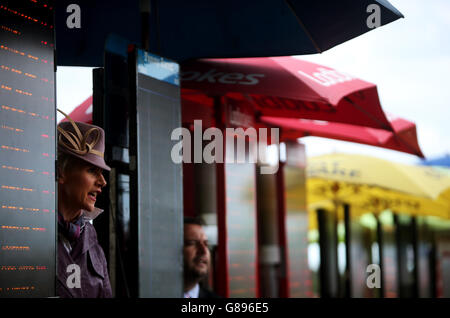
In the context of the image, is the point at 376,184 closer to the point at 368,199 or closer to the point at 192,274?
the point at 368,199

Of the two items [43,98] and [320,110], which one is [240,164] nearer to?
[320,110]

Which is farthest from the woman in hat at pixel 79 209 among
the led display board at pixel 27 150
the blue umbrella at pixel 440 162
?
the blue umbrella at pixel 440 162

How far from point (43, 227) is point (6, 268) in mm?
287

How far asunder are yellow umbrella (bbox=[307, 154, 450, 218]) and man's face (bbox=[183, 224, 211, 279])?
16.1 feet

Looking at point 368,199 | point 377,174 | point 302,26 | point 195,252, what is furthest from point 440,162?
point 195,252

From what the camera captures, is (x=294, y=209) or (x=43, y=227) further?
(x=294, y=209)

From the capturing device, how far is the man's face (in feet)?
18.4

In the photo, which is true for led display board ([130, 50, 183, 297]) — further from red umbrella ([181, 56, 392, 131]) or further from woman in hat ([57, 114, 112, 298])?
red umbrella ([181, 56, 392, 131])

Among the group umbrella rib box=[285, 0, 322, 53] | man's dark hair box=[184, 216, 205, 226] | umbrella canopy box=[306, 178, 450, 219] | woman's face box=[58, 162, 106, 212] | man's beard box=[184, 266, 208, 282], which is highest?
umbrella rib box=[285, 0, 322, 53]

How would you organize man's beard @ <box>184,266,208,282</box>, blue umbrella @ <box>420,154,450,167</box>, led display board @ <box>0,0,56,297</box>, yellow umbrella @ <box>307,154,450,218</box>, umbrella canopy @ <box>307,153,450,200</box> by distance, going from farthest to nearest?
1. blue umbrella @ <box>420,154,450,167</box>
2. yellow umbrella @ <box>307,154,450,218</box>
3. umbrella canopy @ <box>307,153,450,200</box>
4. man's beard @ <box>184,266,208,282</box>
5. led display board @ <box>0,0,56,297</box>

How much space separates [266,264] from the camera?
336 inches

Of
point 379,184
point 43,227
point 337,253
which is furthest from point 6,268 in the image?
point 337,253

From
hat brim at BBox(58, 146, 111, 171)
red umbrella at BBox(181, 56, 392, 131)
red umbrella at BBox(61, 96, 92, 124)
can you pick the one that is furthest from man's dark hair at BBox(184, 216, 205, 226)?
hat brim at BBox(58, 146, 111, 171)

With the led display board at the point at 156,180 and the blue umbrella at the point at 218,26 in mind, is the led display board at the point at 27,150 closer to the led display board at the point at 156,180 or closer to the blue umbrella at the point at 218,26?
the led display board at the point at 156,180
